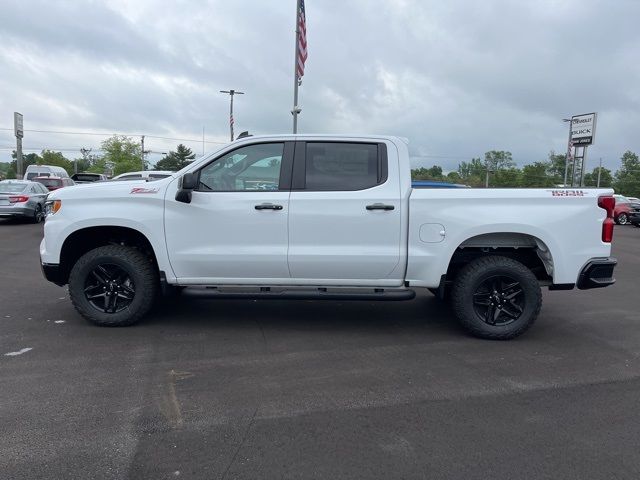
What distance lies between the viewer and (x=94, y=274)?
5539 mm

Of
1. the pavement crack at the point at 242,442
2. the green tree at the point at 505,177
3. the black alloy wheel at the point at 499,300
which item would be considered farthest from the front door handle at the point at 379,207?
the green tree at the point at 505,177

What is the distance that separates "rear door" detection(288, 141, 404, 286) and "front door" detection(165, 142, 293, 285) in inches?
5.9

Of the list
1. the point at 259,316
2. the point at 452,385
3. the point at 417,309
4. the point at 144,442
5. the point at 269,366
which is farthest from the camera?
the point at 417,309

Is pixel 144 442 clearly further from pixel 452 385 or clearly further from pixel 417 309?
pixel 417 309

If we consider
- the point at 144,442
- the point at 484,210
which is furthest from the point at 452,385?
the point at 144,442

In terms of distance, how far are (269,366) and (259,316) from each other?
1662 millimetres

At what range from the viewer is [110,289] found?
560 cm

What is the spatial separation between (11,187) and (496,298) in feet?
55.4

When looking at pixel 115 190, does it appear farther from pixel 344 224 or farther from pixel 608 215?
pixel 608 215

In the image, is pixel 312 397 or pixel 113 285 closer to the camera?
pixel 312 397

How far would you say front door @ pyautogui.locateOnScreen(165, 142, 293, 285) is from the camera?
5301 mm

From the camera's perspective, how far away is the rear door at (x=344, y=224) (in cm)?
526

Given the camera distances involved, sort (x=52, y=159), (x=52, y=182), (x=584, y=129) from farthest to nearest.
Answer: (x=52, y=159) < (x=584, y=129) < (x=52, y=182)

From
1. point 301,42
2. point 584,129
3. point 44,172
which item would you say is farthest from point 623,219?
point 44,172
